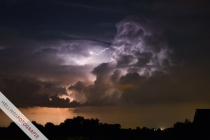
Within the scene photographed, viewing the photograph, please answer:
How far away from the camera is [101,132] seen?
54.4 metres

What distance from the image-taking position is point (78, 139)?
3412 centimetres

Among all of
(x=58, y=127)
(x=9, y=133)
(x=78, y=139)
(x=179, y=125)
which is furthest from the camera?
(x=58, y=127)

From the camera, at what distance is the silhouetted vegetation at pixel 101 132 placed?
3903cm

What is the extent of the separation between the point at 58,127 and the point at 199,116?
30.1 metres

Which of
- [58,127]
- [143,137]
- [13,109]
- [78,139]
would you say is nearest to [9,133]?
[58,127]

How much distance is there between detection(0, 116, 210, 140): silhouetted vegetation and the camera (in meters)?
39.0

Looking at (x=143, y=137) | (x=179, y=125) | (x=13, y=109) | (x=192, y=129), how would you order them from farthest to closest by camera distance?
(x=143, y=137) < (x=179, y=125) < (x=192, y=129) < (x=13, y=109)

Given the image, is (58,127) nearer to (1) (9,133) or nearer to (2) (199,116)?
(1) (9,133)

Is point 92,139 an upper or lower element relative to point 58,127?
lower

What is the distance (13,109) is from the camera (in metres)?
26.0

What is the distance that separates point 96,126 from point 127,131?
1045 cm

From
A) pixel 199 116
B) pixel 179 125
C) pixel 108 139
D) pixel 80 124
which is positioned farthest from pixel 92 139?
pixel 80 124

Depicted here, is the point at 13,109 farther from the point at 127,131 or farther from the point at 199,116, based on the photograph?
the point at 127,131

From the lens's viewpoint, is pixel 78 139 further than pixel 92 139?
No
